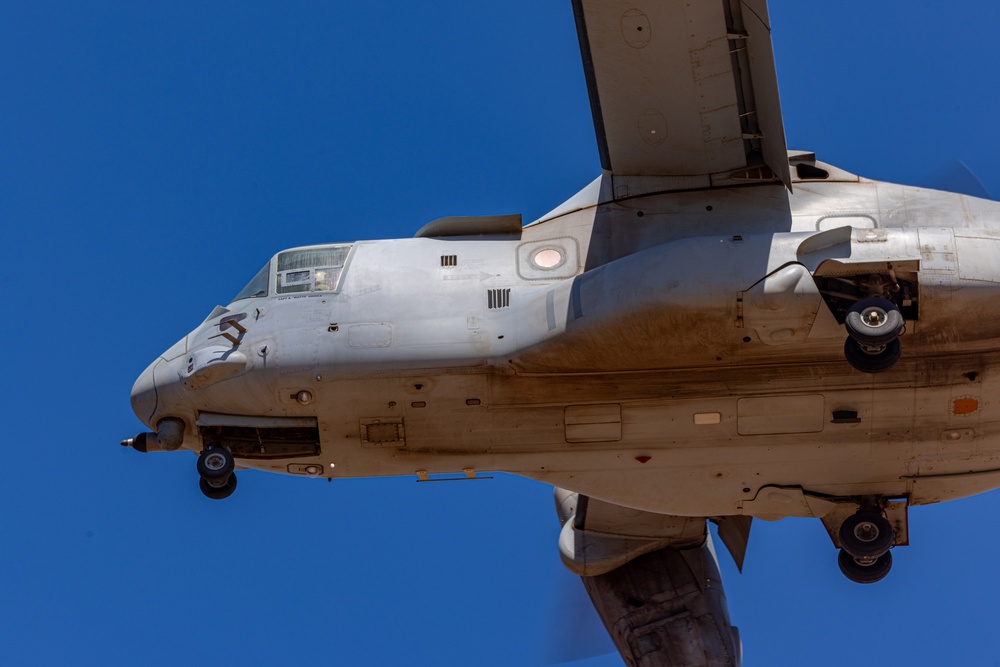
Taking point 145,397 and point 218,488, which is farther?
point 145,397

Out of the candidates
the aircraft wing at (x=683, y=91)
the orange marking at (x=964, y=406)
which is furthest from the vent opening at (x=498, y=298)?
the orange marking at (x=964, y=406)

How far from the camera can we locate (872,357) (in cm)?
2008

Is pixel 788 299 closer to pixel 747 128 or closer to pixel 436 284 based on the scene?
pixel 747 128

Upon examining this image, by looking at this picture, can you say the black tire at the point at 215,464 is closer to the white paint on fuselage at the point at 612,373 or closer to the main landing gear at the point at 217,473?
the main landing gear at the point at 217,473

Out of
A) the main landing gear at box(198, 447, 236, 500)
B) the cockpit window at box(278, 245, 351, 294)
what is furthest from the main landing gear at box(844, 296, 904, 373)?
the main landing gear at box(198, 447, 236, 500)

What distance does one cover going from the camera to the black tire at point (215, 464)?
2288cm

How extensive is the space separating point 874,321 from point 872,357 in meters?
0.46

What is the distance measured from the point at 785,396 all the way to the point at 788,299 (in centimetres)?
228

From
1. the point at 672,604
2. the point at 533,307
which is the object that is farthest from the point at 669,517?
the point at 533,307

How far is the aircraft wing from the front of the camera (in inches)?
864

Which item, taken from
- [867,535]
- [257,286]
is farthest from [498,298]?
[867,535]

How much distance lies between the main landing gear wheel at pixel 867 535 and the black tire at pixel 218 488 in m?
8.48

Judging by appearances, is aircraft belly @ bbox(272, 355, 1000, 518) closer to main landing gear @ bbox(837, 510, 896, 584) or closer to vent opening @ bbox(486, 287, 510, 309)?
main landing gear @ bbox(837, 510, 896, 584)

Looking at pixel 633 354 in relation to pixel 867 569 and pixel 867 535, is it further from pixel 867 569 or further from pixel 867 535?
pixel 867 569
